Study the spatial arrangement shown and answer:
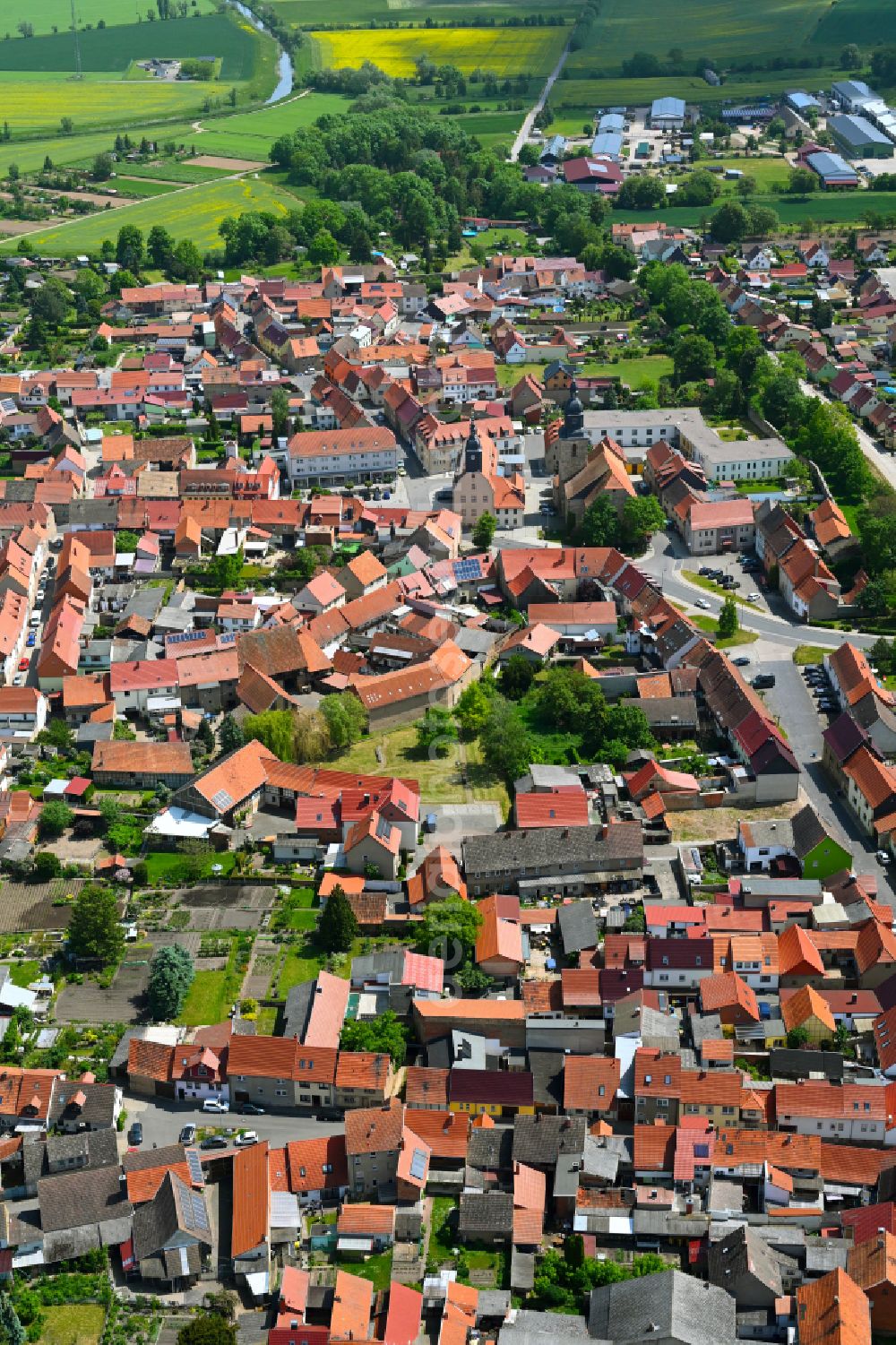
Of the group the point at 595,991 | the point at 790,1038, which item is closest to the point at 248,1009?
the point at 595,991

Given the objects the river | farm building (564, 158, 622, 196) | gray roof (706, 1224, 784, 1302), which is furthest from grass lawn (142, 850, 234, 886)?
the river

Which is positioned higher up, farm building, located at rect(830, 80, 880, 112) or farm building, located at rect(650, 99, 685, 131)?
farm building, located at rect(830, 80, 880, 112)

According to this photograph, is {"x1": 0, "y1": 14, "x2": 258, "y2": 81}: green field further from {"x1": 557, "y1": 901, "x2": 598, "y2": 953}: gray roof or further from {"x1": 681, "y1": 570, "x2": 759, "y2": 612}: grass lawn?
{"x1": 557, "y1": 901, "x2": 598, "y2": 953}: gray roof

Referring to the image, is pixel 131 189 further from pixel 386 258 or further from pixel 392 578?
pixel 392 578

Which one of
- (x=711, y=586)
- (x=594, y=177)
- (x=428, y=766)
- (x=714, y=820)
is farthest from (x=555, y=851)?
(x=594, y=177)

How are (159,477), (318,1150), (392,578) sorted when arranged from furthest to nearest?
(159,477), (392,578), (318,1150)

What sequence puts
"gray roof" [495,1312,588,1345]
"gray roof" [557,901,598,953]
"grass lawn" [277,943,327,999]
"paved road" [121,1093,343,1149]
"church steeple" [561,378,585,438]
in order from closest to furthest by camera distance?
1. "gray roof" [495,1312,588,1345]
2. "paved road" [121,1093,343,1149]
3. "grass lawn" [277,943,327,999]
4. "gray roof" [557,901,598,953]
5. "church steeple" [561,378,585,438]

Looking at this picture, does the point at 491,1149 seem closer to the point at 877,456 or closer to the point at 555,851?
the point at 555,851
